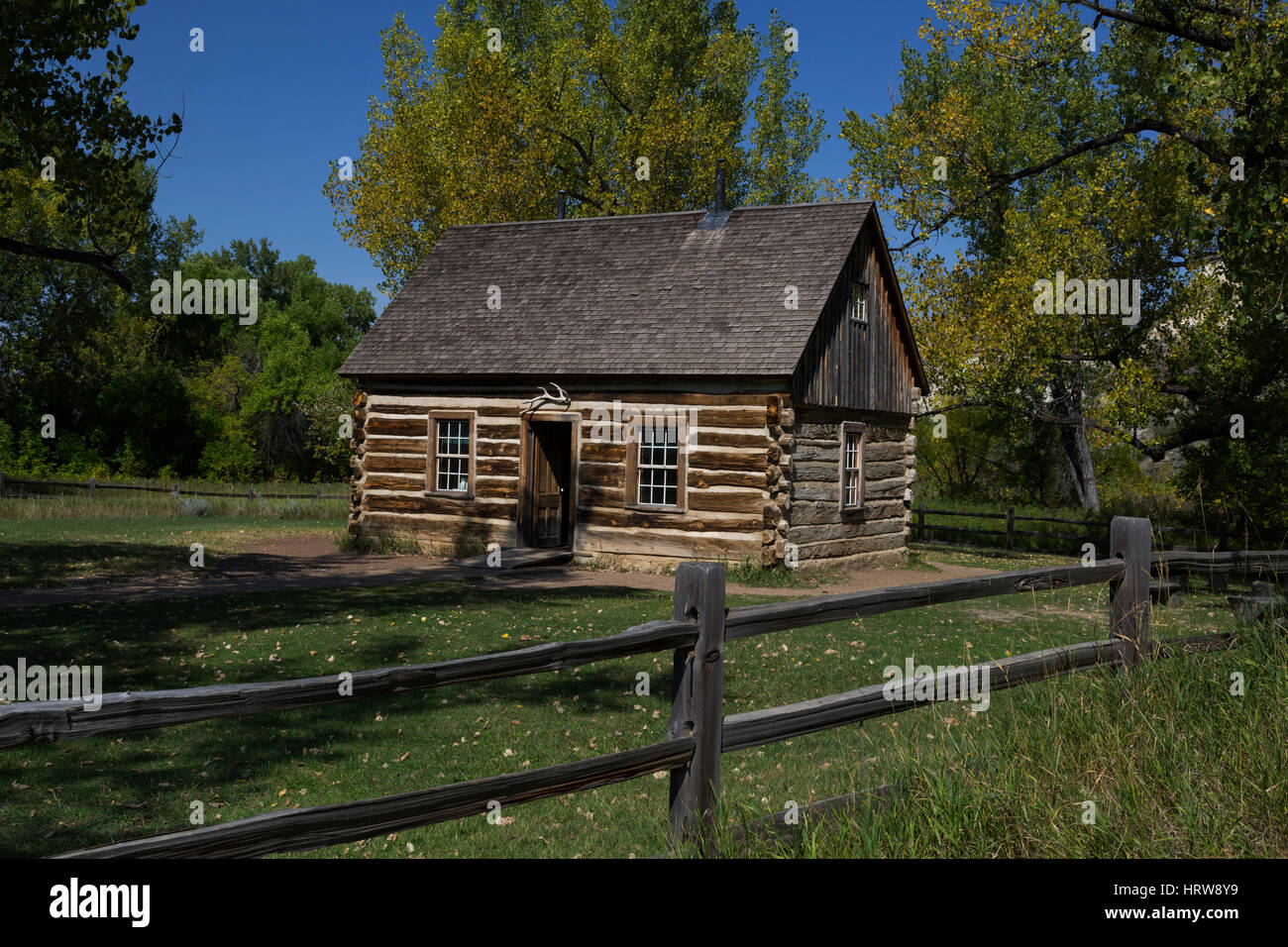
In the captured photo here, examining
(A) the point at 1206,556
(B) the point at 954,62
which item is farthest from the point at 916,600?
(B) the point at 954,62

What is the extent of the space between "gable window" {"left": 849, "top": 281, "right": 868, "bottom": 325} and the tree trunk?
35.4 feet

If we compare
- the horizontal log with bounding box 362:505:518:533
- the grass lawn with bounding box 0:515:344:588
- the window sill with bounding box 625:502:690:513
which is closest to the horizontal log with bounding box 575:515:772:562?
the window sill with bounding box 625:502:690:513

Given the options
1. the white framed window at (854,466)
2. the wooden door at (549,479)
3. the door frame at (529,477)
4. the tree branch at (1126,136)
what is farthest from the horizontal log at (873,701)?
the wooden door at (549,479)

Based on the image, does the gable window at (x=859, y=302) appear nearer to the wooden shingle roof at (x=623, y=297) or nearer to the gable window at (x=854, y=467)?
the wooden shingle roof at (x=623, y=297)

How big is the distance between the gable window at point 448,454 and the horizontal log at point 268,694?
18.1m

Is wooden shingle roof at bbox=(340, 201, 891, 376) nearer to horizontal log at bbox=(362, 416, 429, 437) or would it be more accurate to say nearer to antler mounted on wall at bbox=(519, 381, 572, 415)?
antler mounted on wall at bbox=(519, 381, 572, 415)

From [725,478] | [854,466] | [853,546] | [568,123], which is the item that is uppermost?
[568,123]

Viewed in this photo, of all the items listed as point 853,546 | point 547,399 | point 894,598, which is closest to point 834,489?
point 853,546

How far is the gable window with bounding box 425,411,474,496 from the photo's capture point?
2230cm

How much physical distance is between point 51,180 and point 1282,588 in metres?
15.9

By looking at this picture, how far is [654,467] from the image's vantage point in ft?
66.4

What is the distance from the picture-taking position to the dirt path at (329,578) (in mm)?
15516

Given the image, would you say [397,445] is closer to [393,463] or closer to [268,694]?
[393,463]

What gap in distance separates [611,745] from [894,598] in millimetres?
3182
